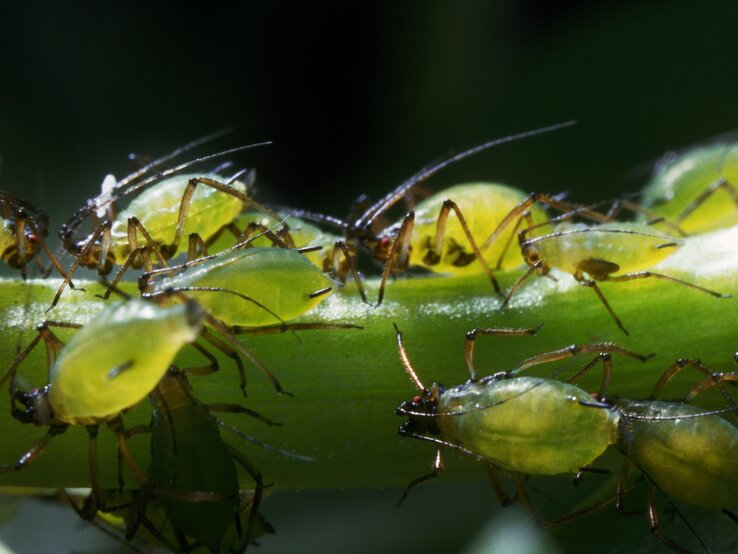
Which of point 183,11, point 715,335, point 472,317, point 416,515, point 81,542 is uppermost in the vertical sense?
point 183,11

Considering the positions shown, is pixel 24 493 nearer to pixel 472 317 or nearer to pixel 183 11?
pixel 472 317

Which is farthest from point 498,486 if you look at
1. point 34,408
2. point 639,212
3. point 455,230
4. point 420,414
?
point 639,212

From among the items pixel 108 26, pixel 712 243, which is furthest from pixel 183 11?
pixel 712 243

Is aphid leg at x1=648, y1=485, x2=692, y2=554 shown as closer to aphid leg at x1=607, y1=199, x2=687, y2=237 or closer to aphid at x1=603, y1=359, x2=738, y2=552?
aphid at x1=603, y1=359, x2=738, y2=552

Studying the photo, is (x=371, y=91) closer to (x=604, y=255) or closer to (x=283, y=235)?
(x=283, y=235)

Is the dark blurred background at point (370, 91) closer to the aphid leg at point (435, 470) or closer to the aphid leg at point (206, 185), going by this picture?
the aphid leg at point (206, 185)
